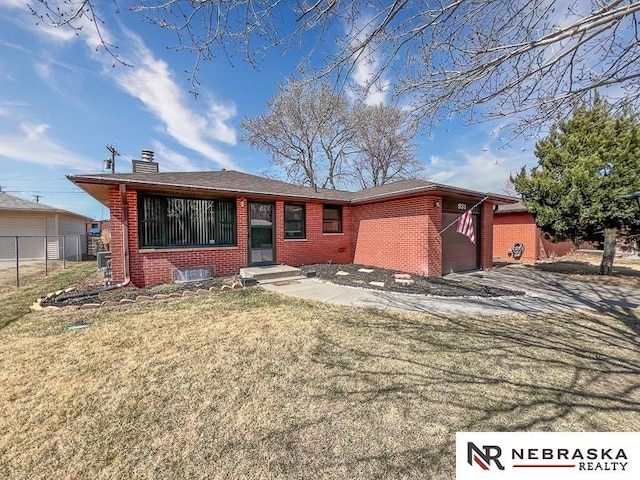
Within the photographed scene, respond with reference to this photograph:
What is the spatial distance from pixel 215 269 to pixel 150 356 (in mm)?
5157

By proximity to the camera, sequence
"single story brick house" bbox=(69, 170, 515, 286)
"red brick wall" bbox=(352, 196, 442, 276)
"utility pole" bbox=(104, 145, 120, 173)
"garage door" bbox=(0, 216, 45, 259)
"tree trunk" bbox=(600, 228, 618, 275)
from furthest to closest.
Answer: "utility pole" bbox=(104, 145, 120, 173) < "garage door" bbox=(0, 216, 45, 259) < "tree trunk" bbox=(600, 228, 618, 275) < "red brick wall" bbox=(352, 196, 442, 276) < "single story brick house" bbox=(69, 170, 515, 286)

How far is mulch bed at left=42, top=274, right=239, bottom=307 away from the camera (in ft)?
18.6

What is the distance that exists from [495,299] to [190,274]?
Result: 8056mm

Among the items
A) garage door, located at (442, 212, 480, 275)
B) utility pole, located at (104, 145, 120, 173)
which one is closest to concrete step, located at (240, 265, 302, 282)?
garage door, located at (442, 212, 480, 275)

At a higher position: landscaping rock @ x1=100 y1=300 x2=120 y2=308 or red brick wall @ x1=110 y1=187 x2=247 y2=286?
red brick wall @ x1=110 y1=187 x2=247 y2=286

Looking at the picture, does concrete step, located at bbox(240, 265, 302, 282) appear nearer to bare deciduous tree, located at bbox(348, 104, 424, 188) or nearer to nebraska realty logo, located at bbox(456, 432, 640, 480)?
nebraska realty logo, located at bbox(456, 432, 640, 480)

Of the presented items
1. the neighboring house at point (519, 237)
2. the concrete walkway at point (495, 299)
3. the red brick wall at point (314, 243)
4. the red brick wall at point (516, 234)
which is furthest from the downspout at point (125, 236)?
the red brick wall at point (516, 234)

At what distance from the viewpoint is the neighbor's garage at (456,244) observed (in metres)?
9.09

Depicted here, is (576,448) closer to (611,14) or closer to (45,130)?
(611,14)

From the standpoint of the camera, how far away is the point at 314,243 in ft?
33.6

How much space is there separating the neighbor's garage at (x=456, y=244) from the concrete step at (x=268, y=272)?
5.12m

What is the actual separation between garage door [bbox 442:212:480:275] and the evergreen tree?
2.48 m

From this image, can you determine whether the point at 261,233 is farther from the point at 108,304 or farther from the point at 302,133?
the point at 302,133

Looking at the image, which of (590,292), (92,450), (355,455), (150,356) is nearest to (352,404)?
(355,455)
